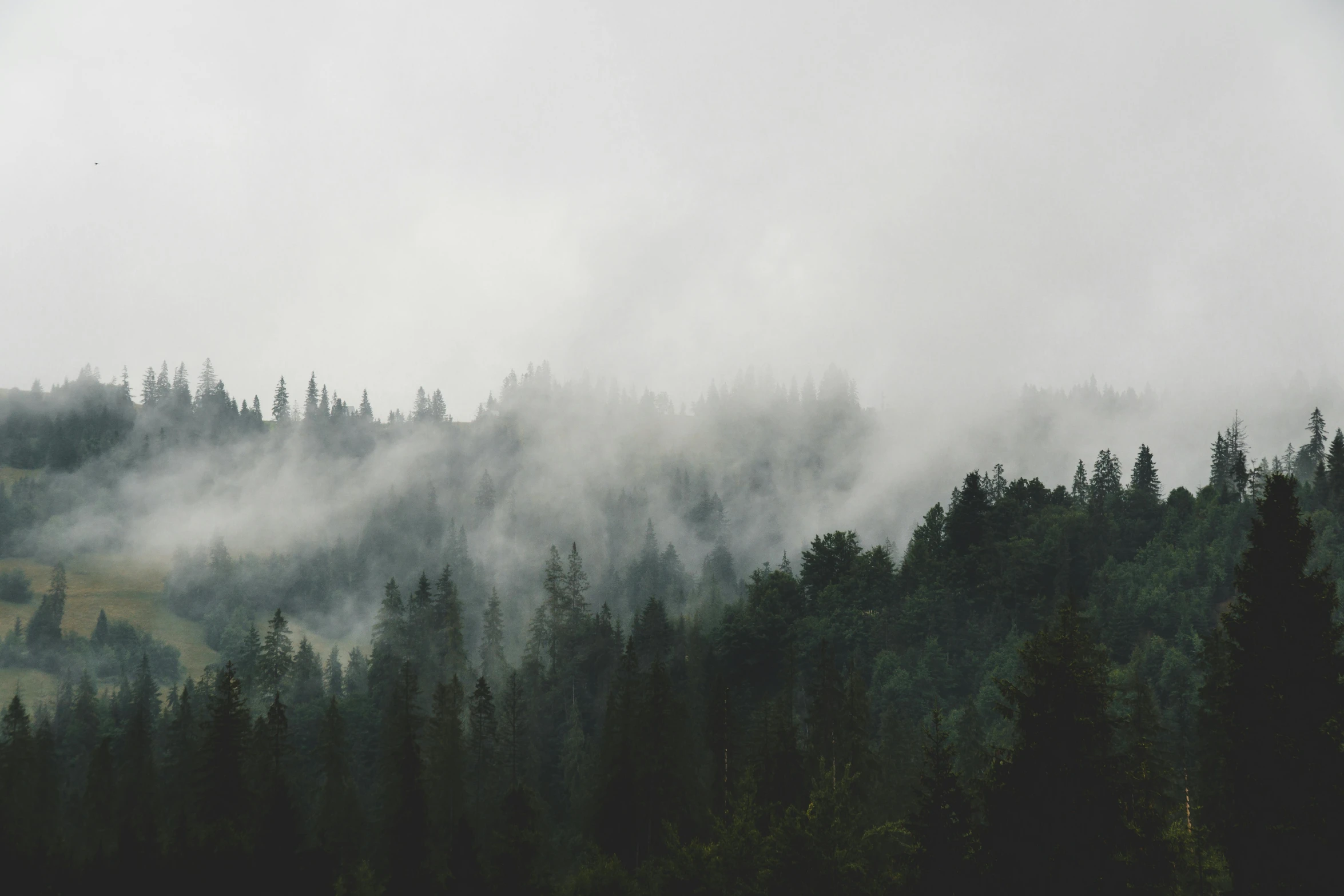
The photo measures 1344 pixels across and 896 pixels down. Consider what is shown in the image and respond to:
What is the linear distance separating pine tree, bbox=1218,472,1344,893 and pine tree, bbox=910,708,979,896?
931 cm

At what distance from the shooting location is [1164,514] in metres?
148

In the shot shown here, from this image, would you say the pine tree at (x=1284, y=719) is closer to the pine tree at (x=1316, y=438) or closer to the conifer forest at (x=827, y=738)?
the conifer forest at (x=827, y=738)

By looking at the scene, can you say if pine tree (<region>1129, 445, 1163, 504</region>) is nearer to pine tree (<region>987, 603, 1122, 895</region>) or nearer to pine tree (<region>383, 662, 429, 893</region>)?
pine tree (<region>383, 662, 429, 893</region>)

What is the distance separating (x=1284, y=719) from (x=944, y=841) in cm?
1151

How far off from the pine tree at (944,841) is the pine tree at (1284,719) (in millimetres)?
9314

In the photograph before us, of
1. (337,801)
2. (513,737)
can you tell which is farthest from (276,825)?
(513,737)

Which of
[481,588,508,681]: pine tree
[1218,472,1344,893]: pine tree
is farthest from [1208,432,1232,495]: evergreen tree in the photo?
[1218,472,1344,893]: pine tree

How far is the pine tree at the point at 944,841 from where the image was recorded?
3111 centimetres

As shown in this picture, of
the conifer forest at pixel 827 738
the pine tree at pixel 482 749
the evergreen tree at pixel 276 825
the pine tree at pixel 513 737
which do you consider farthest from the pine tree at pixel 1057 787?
the pine tree at pixel 513 737

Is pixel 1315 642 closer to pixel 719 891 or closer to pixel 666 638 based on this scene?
pixel 719 891

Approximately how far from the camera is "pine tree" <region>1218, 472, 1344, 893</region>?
3325 centimetres

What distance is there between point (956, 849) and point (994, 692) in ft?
303

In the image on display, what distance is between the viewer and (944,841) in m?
31.5

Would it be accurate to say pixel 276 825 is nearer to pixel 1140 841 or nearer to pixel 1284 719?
pixel 1140 841
